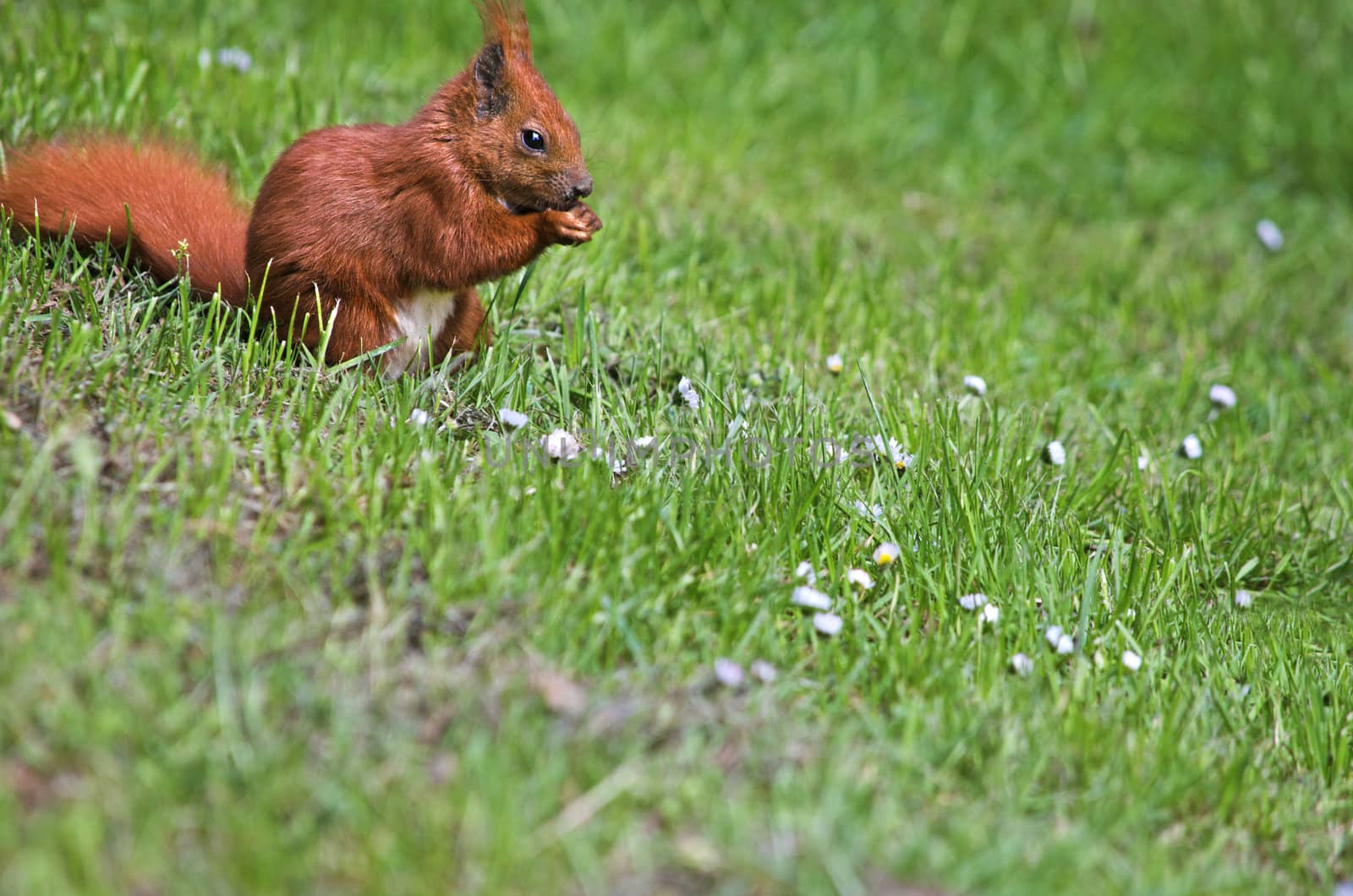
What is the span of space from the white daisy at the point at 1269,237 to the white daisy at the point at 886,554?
139 inches

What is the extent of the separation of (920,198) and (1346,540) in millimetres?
2413

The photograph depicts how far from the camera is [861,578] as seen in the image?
2.61m

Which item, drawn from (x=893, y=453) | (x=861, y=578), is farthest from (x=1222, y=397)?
(x=861, y=578)

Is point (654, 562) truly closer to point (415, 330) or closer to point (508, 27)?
point (415, 330)

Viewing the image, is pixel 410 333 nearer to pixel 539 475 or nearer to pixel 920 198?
pixel 539 475

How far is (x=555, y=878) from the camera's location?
1.75 metres

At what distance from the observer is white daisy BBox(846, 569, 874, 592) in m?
2.60

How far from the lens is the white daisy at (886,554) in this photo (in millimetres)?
2691

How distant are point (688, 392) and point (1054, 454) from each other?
3.09ft

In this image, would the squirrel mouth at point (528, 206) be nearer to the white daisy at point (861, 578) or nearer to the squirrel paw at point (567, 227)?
the squirrel paw at point (567, 227)

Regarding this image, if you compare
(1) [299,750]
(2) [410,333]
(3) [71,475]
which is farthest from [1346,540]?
(3) [71,475]

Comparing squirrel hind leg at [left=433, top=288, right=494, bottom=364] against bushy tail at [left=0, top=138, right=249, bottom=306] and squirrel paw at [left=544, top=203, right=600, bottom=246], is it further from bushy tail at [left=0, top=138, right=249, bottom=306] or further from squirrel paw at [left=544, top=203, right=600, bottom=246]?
bushy tail at [left=0, top=138, right=249, bottom=306]

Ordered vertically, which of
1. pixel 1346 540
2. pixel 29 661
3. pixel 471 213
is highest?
pixel 471 213

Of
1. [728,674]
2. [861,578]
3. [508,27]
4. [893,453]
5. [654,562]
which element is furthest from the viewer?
[893,453]
